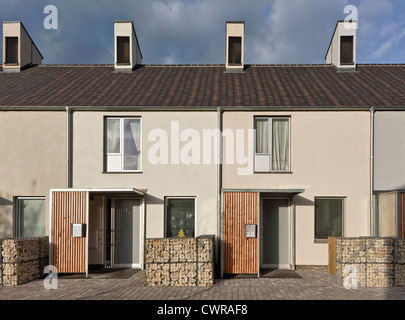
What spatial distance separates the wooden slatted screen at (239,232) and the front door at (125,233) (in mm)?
3333

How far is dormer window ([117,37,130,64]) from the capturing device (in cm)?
1942

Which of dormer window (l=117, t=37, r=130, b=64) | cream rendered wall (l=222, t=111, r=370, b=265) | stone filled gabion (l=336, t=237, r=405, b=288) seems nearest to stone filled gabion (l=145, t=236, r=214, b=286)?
cream rendered wall (l=222, t=111, r=370, b=265)

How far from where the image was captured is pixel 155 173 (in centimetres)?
1398

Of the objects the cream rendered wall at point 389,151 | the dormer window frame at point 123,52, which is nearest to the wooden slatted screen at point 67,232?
the dormer window frame at point 123,52

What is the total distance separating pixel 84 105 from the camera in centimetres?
1425

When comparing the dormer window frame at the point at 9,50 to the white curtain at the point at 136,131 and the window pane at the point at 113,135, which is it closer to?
the window pane at the point at 113,135

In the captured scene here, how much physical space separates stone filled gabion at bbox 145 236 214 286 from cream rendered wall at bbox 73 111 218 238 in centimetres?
252

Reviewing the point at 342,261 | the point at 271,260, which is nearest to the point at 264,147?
the point at 271,260

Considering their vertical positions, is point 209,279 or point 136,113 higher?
point 136,113

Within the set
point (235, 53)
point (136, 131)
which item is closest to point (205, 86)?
point (235, 53)

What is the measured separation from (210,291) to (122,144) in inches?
247

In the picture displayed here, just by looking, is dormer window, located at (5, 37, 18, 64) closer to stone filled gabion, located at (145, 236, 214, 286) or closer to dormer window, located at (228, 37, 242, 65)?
dormer window, located at (228, 37, 242, 65)

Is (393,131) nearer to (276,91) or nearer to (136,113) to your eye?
(276,91)

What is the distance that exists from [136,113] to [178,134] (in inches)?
66.3
